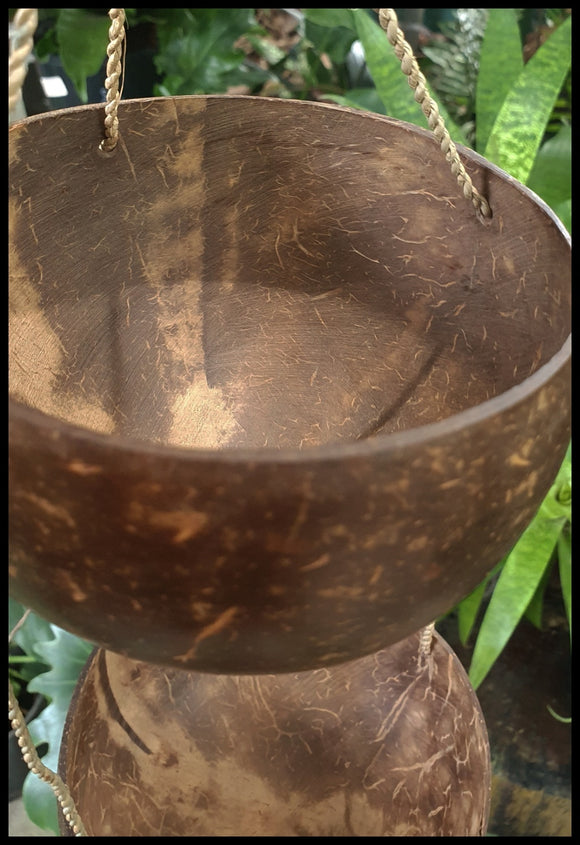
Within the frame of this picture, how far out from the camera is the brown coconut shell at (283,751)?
2.73ft

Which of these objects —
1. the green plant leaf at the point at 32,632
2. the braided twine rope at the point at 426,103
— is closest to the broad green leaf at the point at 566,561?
the braided twine rope at the point at 426,103

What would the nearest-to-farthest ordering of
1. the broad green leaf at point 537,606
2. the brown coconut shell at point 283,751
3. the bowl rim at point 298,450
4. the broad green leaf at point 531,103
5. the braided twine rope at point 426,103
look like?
the bowl rim at point 298,450
the braided twine rope at point 426,103
the brown coconut shell at point 283,751
the broad green leaf at point 531,103
the broad green leaf at point 537,606

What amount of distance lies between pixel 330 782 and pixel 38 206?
0.67 metres

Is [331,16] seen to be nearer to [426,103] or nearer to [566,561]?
[426,103]

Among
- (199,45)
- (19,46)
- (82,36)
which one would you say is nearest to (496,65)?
(199,45)

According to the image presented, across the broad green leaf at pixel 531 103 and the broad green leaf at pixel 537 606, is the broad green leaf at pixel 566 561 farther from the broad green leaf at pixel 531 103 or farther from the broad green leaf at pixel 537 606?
the broad green leaf at pixel 531 103

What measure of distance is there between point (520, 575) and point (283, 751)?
0.51 m

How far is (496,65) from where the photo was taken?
1301 mm

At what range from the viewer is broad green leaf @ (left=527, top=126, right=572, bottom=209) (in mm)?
1298

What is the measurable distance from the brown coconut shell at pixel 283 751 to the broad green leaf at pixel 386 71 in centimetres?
81

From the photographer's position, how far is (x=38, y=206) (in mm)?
763

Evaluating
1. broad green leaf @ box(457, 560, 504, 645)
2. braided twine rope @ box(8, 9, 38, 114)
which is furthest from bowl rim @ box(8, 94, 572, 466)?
broad green leaf @ box(457, 560, 504, 645)

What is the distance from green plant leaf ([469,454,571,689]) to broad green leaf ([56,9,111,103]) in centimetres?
101

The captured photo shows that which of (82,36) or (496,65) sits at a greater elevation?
(82,36)
